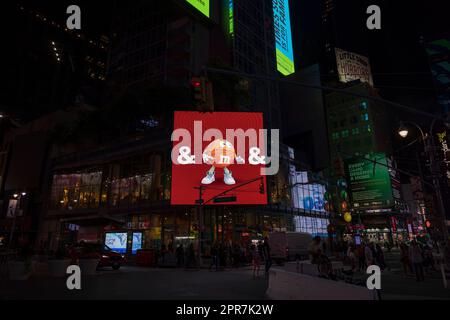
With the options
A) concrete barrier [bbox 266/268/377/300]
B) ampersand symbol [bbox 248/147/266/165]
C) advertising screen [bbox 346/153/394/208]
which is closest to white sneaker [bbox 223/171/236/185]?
ampersand symbol [bbox 248/147/266/165]

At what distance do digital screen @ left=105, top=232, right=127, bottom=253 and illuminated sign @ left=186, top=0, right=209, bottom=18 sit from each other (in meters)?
45.4

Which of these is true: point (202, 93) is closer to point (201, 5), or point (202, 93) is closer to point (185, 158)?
point (185, 158)

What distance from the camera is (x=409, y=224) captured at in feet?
264

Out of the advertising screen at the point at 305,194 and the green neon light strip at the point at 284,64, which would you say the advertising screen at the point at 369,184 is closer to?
the advertising screen at the point at 305,194

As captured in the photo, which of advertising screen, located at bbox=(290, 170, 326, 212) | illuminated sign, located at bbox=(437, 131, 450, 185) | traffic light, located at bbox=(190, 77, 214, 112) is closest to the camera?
traffic light, located at bbox=(190, 77, 214, 112)

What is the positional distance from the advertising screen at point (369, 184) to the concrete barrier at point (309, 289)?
4124 centimetres

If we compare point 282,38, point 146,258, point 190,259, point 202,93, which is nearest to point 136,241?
point 146,258

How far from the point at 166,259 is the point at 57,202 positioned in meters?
28.7

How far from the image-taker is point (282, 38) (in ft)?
310

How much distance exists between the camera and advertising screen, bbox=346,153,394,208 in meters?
47.2

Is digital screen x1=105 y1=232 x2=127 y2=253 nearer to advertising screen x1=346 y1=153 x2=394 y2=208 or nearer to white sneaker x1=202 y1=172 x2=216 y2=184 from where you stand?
white sneaker x1=202 y1=172 x2=216 y2=184

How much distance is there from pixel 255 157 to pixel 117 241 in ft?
60.6
